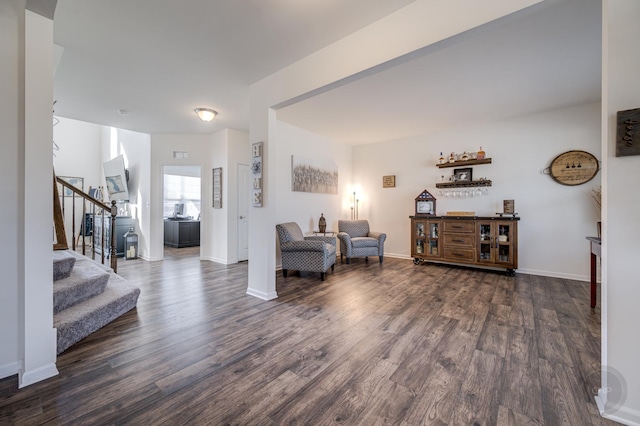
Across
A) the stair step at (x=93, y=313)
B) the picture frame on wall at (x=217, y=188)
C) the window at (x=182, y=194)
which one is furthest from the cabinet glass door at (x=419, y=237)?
the window at (x=182, y=194)

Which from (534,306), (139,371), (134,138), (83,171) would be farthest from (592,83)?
(83,171)

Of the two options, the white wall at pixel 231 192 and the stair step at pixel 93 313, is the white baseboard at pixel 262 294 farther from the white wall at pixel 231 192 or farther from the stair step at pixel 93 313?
the white wall at pixel 231 192

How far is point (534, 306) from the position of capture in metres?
2.93

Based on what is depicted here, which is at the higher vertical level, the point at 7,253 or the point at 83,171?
the point at 83,171

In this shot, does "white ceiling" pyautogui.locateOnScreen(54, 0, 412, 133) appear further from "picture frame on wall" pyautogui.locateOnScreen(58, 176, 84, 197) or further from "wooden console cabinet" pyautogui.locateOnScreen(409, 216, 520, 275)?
"picture frame on wall" pyautogui.locateOnScreen(58, 176, 84, 197)

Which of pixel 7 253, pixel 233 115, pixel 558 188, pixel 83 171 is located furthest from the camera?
pixel 83 171

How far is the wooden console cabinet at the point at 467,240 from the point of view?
4258 mm

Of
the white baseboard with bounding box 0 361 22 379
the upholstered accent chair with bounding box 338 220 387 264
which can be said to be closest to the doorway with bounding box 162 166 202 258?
the upholstered accent chair with bounding box 338 220 387 264

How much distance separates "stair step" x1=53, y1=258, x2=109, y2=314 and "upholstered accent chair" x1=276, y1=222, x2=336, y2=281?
→ 2.26 m

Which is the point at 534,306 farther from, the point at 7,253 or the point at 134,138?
the point at 134,138

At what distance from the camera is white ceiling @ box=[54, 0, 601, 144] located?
205 centimetres

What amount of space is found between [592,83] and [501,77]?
1.28m

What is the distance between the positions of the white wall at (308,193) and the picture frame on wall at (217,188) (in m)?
1.49

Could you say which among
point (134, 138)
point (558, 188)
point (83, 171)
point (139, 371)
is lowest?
point (139, 371)
